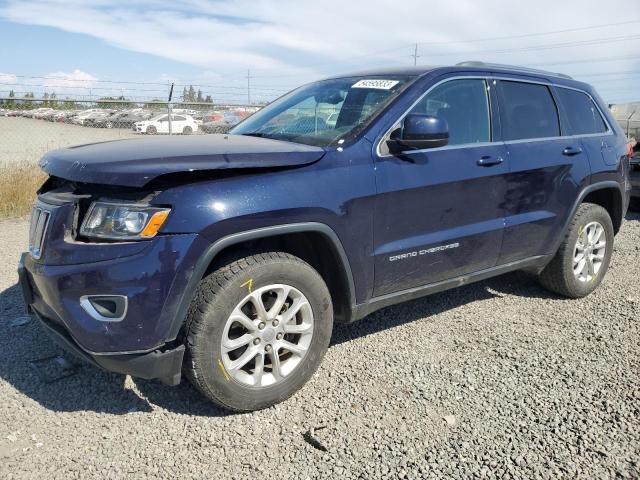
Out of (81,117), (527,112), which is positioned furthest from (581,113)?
(81,117)

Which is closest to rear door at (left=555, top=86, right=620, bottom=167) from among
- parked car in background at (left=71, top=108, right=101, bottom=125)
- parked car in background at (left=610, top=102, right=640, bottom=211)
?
parked car in background at (left=610, top=102, right=640, bottom=211)

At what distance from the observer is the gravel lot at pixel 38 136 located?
12.6 m

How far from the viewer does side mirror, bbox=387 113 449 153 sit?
3.02m

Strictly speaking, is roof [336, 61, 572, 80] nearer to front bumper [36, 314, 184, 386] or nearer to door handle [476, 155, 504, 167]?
door handle [476, 155, 504, 167]

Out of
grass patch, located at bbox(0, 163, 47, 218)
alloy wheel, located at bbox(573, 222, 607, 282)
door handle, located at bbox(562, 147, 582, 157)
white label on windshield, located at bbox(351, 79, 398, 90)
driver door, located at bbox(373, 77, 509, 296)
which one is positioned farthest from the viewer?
grass patch, located at bbox(0, 163, 47, 218)

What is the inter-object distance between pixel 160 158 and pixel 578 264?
11.8ft

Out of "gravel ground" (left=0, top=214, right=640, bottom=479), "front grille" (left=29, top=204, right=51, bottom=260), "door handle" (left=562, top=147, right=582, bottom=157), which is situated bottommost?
"gravel ground" (left=0, top=214, right=640, bottom=479)

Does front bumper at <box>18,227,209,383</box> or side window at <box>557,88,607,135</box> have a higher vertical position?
side window at <box>557,88,607,135</box>

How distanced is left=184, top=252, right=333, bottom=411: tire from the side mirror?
36.2 inches

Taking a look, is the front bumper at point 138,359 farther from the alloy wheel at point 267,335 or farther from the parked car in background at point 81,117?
the parked car in background at point 81,117

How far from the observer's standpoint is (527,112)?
404 centimetres

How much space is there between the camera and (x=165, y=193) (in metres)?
2.46

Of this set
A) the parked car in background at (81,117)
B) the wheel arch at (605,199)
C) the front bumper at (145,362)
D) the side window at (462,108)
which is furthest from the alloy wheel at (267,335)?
the parked car in background at (81,117)

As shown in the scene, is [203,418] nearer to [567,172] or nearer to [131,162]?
[131,162]
